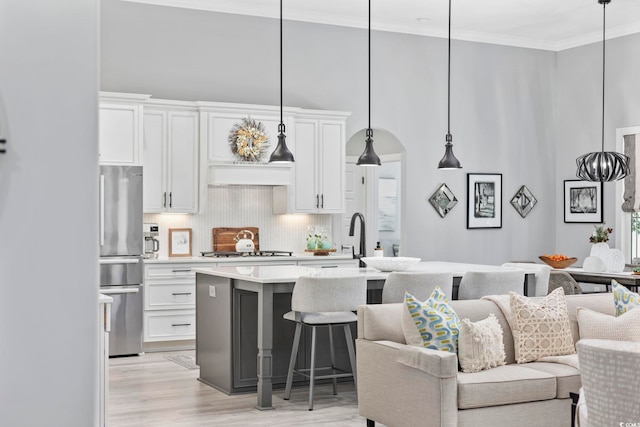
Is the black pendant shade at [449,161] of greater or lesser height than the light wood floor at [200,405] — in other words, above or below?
above

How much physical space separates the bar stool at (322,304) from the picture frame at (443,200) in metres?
4.20

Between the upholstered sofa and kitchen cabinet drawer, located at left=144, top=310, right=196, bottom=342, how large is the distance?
3.43 metres

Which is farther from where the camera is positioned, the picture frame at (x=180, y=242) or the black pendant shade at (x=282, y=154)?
the picture frame at (x=180, y=242)

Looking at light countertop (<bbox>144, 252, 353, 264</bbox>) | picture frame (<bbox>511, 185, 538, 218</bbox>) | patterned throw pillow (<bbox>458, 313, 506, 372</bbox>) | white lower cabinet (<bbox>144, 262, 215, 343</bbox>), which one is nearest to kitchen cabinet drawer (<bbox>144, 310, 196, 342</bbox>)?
white lower cabinet (<bbox>144, 262, 215, 343</bbox>)

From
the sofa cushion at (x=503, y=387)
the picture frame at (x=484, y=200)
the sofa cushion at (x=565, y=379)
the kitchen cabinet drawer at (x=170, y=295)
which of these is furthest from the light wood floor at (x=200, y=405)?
the picture frame at (x=484, y=200)

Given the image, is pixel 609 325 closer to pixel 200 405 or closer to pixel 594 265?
pixel 200 405

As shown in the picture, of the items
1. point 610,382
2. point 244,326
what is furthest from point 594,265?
point 610,382

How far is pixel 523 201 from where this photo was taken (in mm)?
10500

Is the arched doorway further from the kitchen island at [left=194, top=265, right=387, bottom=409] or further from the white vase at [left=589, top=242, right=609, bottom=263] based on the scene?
the kitchen island at [left=194, top=265, right=387, bottom=409]

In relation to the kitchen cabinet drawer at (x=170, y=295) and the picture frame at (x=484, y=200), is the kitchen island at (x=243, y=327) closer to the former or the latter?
the kitchen cabinet drawer at (x=170, y=295)

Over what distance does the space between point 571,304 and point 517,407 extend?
120cm

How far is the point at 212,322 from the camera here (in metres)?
6.47

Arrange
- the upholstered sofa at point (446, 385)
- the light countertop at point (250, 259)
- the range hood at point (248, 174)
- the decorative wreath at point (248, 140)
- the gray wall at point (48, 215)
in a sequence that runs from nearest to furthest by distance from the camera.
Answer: the gray wall at point (48, 215) → the upholstered sofa at point (446, 385) → the light countertop at point (250, 259) → the range hood at point (248, 174) → the decorative wreath at point (248, 140)

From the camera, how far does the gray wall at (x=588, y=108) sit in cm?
957
